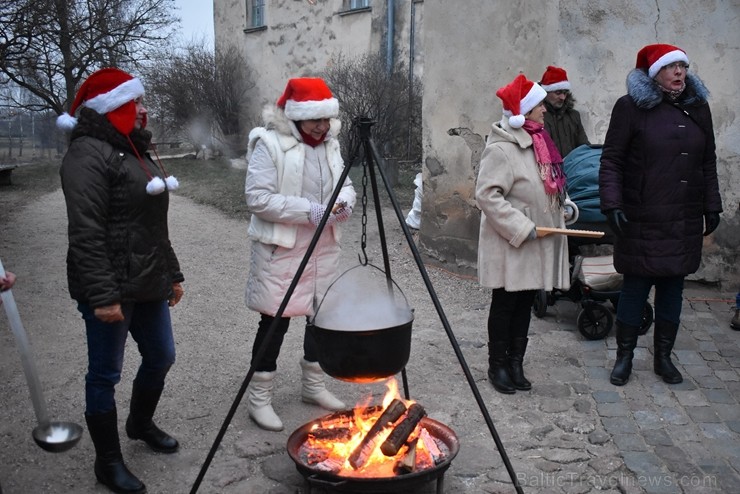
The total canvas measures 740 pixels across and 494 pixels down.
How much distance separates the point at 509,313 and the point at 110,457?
2516 millimetres

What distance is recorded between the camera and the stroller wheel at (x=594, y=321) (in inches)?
229

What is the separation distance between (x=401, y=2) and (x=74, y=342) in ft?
37.2

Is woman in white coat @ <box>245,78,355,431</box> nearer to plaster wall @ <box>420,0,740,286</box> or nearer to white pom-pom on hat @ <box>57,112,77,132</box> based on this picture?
white pom-pom on hat @ <box>57,112,77,132</box>

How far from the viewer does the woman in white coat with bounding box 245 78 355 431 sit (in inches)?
158

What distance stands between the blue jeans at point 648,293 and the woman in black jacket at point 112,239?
115 inches

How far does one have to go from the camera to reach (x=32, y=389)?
3.24m

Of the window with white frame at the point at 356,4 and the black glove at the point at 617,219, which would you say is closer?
the black glove at the point at 617,219

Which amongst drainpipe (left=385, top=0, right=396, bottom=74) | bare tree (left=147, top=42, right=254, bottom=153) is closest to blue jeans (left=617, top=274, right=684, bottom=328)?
drainpipe (left=385, top=0, right=396, bottom=74)

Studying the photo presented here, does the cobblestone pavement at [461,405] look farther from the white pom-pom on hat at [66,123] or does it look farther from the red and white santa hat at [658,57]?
the red and white santa hat at [658,57]

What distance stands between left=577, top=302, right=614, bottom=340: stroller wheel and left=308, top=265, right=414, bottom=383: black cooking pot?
2.47 meters

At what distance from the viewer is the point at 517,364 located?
498 centimetres

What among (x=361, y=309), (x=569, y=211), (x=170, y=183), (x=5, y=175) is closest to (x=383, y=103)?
(x=5, y=175)

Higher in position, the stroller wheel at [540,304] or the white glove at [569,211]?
the white glove at [569,211]

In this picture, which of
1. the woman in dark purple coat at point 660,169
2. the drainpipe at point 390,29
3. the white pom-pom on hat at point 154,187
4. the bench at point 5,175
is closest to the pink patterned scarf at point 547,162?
the woman in dark purple coat at point 660,169
